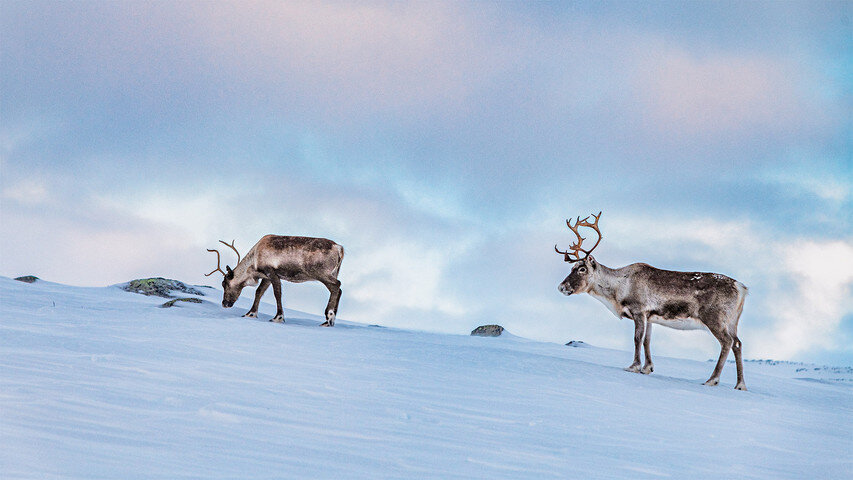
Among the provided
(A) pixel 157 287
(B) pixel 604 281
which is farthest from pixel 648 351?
(A) pixel 157 287

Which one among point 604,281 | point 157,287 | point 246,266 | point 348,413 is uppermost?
point 604,281

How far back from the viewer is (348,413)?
5.56 metres

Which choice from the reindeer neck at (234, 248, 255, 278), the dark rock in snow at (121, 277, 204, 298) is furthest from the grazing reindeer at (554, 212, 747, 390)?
the dark rock in snow at (121, 277, 204, 298)

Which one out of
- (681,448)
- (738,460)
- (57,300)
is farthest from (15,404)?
(57,300)

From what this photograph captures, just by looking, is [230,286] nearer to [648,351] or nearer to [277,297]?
[277,297]

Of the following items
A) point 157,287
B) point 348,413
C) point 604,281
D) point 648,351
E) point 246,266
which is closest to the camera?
point 348,413

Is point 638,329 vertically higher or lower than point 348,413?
higher

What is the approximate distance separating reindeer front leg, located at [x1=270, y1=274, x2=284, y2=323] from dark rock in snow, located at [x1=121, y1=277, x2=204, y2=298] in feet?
13.5

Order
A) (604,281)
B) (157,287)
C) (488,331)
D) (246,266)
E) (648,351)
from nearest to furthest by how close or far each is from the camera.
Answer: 1. (648,351)
2. (604,281)
3. (246,266)
4. (157,287)
5. (488,331)

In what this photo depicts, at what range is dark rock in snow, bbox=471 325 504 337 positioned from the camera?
1750 centimetres

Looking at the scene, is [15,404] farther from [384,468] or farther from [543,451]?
[543,451]

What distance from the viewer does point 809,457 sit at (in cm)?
620

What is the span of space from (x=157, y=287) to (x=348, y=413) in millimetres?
12857

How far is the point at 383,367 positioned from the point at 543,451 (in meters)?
3.23
